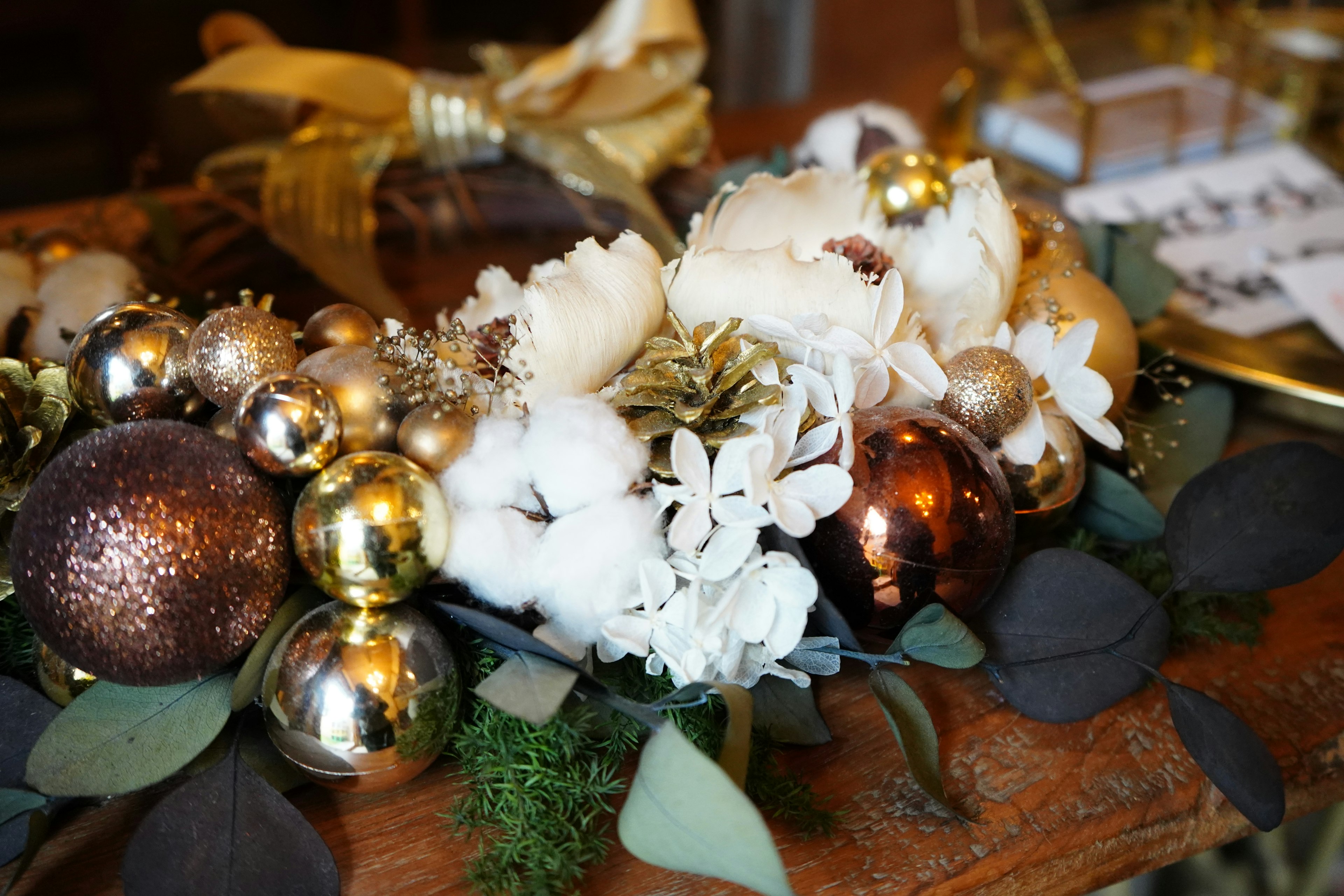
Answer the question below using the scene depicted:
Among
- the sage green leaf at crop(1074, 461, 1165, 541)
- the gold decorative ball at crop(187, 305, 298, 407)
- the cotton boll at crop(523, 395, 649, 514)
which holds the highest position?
the gold decorative ball at crop(187, 305, 298, 407)

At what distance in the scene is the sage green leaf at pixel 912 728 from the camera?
37cm

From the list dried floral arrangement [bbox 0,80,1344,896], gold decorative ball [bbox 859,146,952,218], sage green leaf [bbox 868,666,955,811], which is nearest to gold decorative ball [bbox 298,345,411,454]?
dried floral arrangement [bbox 0,80,1344,896]

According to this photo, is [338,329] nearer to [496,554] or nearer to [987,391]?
[496,554]

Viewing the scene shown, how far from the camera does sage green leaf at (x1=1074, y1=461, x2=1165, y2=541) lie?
19.5 inches

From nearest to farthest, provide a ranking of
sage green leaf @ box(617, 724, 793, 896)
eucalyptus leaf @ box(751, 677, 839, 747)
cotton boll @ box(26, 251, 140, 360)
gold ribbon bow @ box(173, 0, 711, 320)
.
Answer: sage green leaf @ box(617, 724, 793, 896)
eucalyptus leaf @ box(751, 677, 839, 747)
cotton boll @ box(26, 251, 140, 360)
gold ribbon bow @ box(173, 0, 711, 320)

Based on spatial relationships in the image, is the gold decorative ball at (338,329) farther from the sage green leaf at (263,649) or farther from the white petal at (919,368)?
the white petal at (919,368)

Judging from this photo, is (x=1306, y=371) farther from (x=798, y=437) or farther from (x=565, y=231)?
(x=565, y=231)

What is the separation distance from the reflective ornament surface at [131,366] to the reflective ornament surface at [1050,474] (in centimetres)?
37

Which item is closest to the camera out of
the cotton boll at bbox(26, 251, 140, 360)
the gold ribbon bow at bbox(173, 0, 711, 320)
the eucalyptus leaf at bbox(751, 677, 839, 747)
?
the eucalyptus leaf at bbox(751, 677, 839, 747)

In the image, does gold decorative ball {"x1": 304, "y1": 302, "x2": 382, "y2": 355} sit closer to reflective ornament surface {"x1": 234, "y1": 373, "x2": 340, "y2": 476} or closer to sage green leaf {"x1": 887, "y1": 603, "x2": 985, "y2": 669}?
reflective ornament surface {"x1": 234, "y1": 373, "x2": 340, "y2": 476}

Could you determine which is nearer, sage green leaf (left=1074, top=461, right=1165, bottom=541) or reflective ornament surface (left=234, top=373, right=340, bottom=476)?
reflective ornament surface (left=234, top=373, right=340, bottom=476)

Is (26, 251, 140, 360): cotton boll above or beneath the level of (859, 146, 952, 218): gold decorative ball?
beneath

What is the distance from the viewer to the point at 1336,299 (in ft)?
2.40

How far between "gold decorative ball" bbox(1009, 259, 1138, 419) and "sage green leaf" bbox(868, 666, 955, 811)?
206 mm
